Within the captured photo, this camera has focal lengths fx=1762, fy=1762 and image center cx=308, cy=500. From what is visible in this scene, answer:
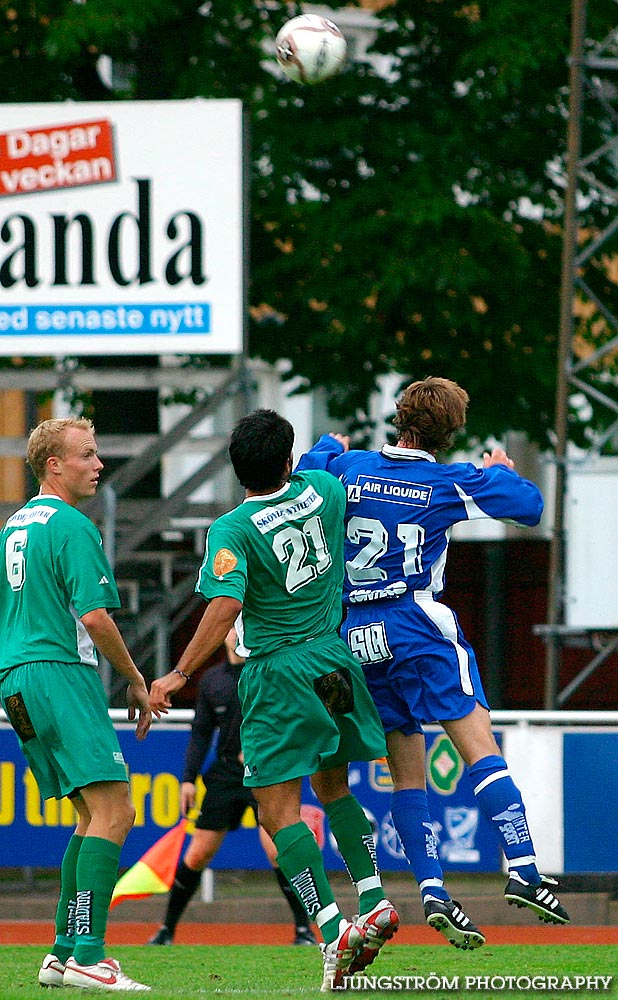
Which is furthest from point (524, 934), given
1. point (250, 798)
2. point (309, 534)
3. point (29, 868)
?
point (309, 534)

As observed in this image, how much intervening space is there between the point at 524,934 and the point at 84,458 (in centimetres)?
615

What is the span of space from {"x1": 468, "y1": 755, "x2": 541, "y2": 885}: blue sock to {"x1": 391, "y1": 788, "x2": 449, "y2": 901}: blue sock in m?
0.24

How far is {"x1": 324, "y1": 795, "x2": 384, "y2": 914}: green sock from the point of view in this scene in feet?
21.5

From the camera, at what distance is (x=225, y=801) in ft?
33.5

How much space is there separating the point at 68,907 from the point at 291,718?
1237 mm

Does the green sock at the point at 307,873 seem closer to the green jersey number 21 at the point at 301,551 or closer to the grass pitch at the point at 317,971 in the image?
the grass pitch at the point at 317,971

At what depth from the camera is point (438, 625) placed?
6766 mm

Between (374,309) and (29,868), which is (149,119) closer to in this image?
(374,309)

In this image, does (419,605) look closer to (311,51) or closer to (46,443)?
(46,443)

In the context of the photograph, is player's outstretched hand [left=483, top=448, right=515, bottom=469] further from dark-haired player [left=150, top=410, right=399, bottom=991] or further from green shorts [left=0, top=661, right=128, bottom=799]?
green shorts [left=0, top=661, right=128, bottom=799]

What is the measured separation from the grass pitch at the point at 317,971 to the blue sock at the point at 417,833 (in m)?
0.41

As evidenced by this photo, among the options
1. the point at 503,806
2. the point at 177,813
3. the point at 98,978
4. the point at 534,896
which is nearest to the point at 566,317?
the point at 177,813

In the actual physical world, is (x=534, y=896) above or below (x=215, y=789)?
above

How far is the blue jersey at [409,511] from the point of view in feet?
22.0
